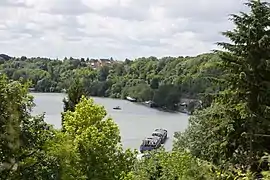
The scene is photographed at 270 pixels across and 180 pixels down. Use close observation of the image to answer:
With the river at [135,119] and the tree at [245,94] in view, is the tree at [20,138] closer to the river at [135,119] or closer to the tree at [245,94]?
the tree at [245,94]

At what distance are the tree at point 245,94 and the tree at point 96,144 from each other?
143 inches

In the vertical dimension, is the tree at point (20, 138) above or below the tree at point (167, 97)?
above

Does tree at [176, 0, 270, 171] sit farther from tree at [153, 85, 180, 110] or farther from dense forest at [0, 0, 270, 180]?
tree at [153, 85, 180, 110]

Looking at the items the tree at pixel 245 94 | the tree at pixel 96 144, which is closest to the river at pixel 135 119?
the tree at pixel 96 144

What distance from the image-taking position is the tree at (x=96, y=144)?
1627cm

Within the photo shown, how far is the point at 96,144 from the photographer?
53.5ft

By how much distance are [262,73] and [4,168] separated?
23.1 feet

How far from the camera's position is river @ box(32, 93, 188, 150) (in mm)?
53906

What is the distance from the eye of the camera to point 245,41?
45.9 ft

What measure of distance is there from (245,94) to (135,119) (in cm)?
5672

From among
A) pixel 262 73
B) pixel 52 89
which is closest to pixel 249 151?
pixel 262 73

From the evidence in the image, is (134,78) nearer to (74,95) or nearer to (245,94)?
(74,95)

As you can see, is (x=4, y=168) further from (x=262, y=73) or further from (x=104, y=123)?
(x=262, y=73)

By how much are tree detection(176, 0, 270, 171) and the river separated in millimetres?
33416
